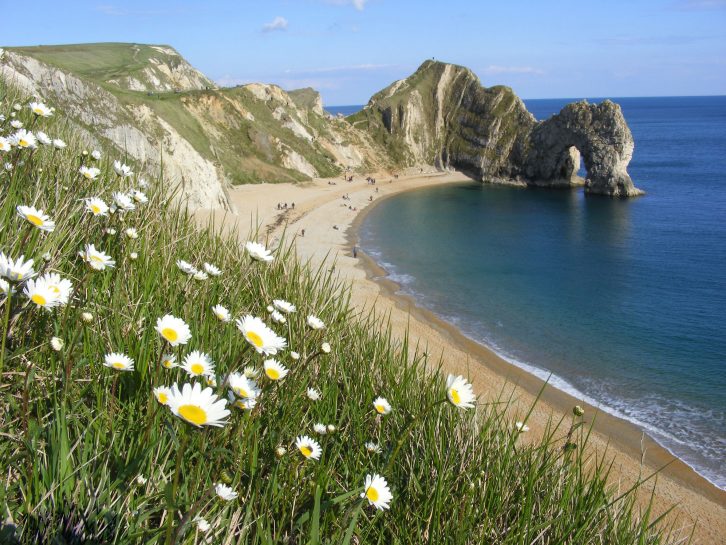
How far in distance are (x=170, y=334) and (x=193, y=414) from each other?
0.76m

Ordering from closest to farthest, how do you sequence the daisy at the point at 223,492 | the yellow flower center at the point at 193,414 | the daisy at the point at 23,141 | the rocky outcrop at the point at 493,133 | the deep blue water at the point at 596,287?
the yellow flower center at the point at 193,414 → the daisy at the point at 223,492 → the daisy at the point at 23,141 → the deep blue water at the point at 596,287 → the rocky outcrop at the point at 493,133

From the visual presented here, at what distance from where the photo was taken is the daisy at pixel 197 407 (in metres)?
1.75

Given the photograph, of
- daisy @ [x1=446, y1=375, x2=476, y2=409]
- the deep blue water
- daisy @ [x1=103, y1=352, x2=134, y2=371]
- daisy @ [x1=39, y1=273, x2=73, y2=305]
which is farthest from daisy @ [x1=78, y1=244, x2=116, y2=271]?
the deep blue water

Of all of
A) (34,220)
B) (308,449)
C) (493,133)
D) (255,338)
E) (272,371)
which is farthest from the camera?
(493,133)

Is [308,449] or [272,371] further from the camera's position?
[272,371]

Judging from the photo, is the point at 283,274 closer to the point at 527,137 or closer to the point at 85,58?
the point at 527,137

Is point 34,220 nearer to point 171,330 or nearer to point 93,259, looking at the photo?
point 93,259

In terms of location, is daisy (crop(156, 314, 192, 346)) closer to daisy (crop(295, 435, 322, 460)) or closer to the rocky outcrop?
daisy (crop(295, 435, 322, 460))

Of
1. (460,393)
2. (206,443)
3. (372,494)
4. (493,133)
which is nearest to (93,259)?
(206,443)

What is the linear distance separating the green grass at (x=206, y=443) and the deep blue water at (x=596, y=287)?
1523cm

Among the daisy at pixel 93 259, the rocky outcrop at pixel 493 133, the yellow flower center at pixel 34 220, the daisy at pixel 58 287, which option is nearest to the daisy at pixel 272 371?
the daisy at pixel 58 287

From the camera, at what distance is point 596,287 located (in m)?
33.7

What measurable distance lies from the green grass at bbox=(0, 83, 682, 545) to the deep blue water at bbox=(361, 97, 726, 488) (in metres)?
15.2

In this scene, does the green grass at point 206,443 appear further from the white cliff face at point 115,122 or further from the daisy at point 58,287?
the white cliff face at point 115,122
